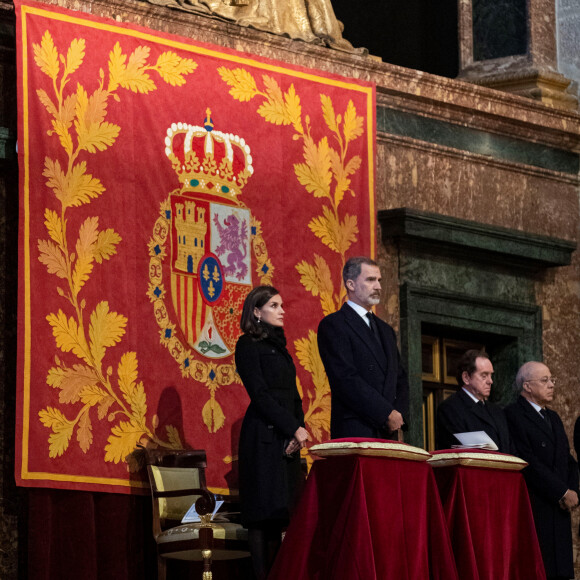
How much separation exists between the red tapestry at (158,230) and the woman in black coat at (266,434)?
4.10 ft

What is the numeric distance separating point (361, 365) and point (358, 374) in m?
0.07

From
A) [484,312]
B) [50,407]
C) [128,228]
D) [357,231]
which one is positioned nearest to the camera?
[50,407]

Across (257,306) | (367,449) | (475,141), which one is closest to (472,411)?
(257,306)

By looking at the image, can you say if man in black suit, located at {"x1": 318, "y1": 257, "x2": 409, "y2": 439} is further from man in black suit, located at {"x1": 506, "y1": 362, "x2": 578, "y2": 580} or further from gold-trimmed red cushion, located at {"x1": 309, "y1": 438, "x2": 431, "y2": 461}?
man in black suit, located at {"x1": 506, "y1": 362, "x2": 578, "y2": 580}

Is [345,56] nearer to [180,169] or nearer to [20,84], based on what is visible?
[180,169]

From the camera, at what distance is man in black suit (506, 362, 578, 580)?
8.28 m

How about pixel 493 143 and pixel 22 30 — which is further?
pixel 493 143

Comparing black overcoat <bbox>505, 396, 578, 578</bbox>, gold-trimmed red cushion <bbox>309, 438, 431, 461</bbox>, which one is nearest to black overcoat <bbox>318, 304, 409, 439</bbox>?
gold-trimmed red cushion <bbox>309, 438, 431, 461</bbox>

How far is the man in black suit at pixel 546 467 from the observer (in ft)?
27.2

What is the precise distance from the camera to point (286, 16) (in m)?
9.80

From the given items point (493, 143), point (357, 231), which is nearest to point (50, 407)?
point (357, 231)

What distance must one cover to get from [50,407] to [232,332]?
130 cm

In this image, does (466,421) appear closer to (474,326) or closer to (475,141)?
(474,326)

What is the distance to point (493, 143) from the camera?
34.7 ft
